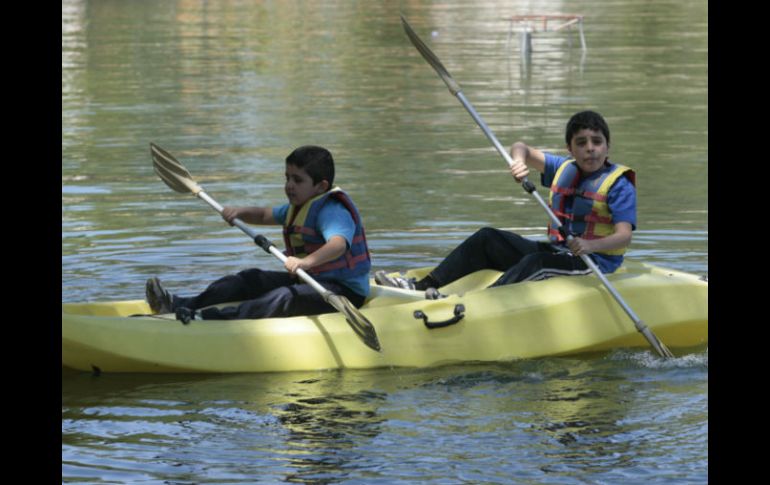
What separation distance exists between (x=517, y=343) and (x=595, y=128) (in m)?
1.08

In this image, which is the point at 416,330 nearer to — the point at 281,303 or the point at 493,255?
the point at 281,303

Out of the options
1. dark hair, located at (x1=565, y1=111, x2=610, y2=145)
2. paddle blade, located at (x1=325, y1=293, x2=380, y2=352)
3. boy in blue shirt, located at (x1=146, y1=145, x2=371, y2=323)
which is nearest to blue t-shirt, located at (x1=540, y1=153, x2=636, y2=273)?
dark hair, located at (x1=565, y1=111, x2=610, y2=145)

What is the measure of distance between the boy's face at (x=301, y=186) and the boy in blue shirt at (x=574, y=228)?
2.43 feet

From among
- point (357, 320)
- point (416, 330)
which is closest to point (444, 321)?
point (416, 330)

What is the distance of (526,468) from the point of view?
482 centimetres

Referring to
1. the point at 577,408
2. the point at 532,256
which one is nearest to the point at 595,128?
the point at 532,256

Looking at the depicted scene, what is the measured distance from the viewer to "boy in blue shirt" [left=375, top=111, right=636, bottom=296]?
648 cm

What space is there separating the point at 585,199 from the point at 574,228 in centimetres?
15

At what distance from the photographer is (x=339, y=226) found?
618cm

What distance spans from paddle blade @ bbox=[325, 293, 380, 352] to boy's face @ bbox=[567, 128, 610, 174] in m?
1.36

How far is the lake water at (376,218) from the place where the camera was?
5.02 meters

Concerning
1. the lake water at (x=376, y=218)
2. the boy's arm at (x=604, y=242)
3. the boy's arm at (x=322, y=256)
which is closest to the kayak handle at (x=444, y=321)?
the lake water at (x=376, y=218)
